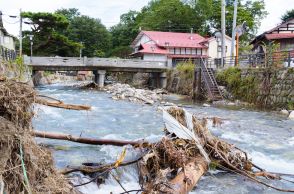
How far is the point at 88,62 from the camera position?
34.5 meters

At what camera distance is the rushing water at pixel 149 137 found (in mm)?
6289

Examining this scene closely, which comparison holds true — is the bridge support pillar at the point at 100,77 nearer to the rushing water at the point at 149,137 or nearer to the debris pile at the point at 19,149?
the rushing water at the point at 149,137

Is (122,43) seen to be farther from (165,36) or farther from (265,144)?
(265,144)

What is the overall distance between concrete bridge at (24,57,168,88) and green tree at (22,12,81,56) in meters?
9.11

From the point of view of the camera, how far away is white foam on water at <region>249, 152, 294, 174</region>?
7.54 metres

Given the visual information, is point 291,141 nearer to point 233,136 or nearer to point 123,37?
point 233,136

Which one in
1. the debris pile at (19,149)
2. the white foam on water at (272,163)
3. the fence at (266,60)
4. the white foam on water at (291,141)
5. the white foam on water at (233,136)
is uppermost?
the fence at (266,60)

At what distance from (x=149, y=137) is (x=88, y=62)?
25991mm

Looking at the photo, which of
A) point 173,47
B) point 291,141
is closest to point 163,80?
point 173,47

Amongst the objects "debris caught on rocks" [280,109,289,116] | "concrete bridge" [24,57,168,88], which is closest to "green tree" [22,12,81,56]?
"concrete bridge" [24,57,168,88]

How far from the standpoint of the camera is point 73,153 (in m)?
8.02

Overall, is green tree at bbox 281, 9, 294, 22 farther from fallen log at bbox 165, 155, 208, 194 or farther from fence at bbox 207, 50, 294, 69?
fallen log at bbox 165, 155, 208, 194

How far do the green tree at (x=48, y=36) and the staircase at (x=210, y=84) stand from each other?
22.2m

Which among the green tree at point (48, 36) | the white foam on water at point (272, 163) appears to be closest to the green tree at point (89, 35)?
the green tree at point (48, 36)
